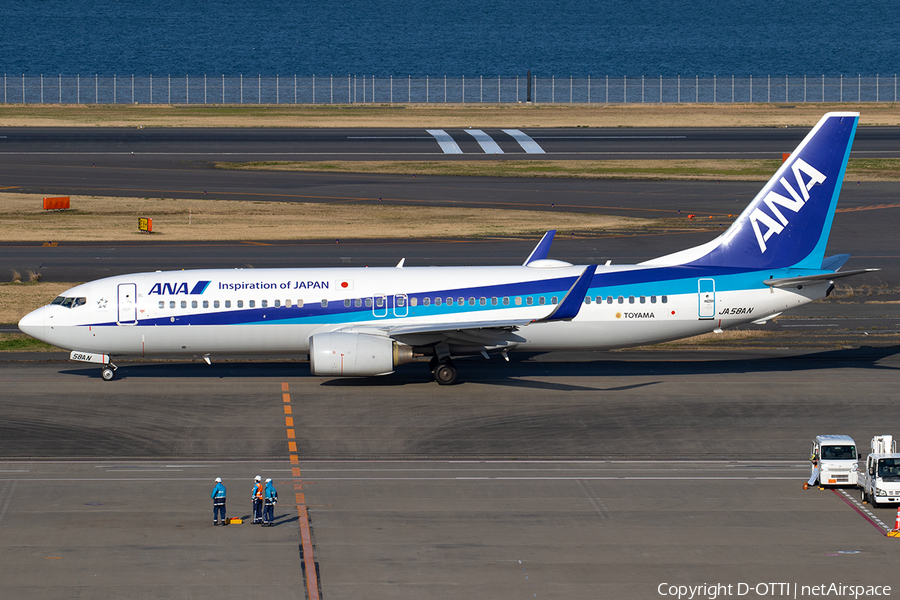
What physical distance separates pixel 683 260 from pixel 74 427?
80.2 ft

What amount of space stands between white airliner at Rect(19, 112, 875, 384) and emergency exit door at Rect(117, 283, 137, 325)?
42 mm

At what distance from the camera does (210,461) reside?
33688 mm

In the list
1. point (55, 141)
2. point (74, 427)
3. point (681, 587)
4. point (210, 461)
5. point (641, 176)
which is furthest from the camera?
point (55, 141)

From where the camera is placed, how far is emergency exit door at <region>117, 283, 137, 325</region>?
4219cm

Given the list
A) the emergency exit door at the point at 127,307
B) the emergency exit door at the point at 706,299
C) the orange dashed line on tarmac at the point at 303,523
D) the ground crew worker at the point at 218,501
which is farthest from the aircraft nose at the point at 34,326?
the emergency exit door at the point at 706,299

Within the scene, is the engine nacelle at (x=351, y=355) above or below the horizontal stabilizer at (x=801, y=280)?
below

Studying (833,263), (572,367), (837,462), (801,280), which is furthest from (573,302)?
(833,263)

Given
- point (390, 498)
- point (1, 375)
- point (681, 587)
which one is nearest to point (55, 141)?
point (1, 375)

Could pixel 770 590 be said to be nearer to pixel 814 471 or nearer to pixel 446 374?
pixel 814 471

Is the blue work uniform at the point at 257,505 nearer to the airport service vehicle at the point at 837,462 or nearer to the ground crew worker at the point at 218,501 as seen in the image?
the ground crew worker at the point at 218,501

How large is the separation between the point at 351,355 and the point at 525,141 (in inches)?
2903

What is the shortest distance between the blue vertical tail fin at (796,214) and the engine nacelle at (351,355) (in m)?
13.4

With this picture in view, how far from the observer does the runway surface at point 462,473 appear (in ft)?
81.6

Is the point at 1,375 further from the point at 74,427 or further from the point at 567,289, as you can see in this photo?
the point at 567,289
